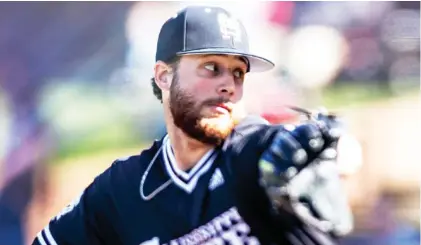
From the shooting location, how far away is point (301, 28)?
3074 millimetres

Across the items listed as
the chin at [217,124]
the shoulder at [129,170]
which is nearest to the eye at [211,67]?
the chin at [217,124]

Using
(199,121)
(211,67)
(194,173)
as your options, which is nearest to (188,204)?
(194,173)

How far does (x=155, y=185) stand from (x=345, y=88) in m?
1.34

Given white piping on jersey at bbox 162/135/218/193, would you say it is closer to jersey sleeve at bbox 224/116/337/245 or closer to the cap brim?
jersey sleeve at bbox 224/116/337/245

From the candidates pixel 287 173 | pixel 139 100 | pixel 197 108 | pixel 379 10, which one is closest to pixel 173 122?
pixel 197 108

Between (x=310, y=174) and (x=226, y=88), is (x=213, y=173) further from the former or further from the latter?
(x=310, y=174)

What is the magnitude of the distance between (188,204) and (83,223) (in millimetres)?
326

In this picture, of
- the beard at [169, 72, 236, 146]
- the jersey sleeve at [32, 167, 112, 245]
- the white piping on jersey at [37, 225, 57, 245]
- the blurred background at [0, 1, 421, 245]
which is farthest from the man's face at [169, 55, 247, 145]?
the blurred background at [0, 1, 421, 245]

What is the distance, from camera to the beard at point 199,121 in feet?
5.92

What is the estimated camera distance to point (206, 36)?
185 centimetres

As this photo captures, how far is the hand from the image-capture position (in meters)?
1.57

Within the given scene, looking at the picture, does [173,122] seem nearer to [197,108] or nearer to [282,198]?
[197,108]

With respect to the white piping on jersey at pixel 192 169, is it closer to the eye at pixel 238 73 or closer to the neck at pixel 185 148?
the neck at pixel 185 148

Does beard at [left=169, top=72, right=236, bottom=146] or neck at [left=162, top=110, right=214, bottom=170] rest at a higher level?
beard at [left=169, top=72, right=236, bottom=146]
